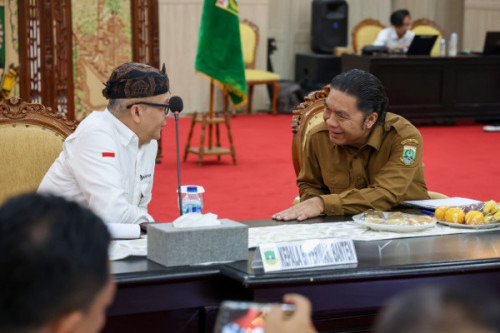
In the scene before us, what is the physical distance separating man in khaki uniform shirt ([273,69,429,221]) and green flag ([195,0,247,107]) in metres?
3.88

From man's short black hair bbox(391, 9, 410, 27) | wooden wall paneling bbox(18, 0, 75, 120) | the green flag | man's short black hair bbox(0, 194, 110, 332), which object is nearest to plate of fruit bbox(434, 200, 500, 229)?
man's short black hair bbox(0, 194, 110, 332)

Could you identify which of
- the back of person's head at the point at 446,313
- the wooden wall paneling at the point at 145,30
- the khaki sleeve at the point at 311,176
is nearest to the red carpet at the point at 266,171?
the wooden wall paneling at the point at 145,30

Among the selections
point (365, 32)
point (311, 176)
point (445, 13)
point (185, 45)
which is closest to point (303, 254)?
point (311, 176)

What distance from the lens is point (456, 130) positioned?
10.1 metres

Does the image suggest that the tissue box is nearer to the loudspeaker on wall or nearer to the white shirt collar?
the white shirt collar

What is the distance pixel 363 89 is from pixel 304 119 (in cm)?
50

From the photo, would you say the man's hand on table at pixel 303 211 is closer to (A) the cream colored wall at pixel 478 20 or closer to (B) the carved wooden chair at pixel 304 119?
(B) the carved wooden chair at pixel 304 119

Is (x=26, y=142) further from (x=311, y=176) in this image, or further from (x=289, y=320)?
(x=289, y=320)

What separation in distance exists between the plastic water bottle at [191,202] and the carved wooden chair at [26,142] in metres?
0.62

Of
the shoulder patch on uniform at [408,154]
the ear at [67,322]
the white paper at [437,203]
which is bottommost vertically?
the white paper at [437,203]

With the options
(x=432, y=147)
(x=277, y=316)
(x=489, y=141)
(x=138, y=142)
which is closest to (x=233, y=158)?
(x=432, y=147)

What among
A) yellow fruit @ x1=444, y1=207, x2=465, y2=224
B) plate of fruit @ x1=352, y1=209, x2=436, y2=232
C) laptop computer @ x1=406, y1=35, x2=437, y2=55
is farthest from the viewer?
laptop computer @ x1=406, y1=35, x2=437, y2=55

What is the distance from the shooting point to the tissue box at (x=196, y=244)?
223 centimetres

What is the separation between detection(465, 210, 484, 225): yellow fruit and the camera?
2.77m
